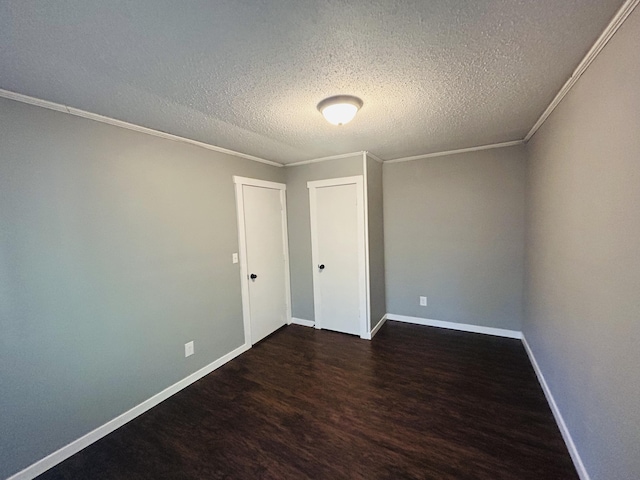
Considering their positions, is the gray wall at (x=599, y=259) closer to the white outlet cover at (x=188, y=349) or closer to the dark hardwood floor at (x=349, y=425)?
the dark hardwood floor at (x=349, y=425)

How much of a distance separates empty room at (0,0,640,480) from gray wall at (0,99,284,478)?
14 millimetres

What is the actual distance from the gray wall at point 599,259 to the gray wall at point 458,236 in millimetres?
1147

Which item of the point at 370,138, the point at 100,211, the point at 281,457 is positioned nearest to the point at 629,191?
the point at 370,138

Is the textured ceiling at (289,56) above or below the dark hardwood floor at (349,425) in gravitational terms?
above

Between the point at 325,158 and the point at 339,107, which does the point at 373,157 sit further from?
the point at 339,107

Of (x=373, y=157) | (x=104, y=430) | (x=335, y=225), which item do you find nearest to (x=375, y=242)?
(x=335, y=225)

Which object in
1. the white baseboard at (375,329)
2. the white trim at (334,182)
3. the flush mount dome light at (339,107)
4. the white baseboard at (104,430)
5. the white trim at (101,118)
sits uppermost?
the white trim at (101,118)

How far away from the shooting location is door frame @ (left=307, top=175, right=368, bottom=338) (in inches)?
134

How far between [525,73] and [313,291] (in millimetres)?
3133

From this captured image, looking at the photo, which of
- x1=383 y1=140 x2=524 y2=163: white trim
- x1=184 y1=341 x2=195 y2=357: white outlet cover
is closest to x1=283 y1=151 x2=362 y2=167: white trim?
x1=383 y1=140 x2=524 y2=163: white trim

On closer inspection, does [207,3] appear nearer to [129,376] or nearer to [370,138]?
[370,138]

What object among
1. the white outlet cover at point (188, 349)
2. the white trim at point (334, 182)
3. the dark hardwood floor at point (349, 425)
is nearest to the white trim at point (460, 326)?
the dark hardwood floor at point (349, 425)

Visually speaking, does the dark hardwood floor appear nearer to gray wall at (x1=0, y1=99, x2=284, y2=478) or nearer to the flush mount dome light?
gray wall at (x1=0, y1=99, x2=284, y2=478)

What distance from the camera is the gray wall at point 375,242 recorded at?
351 cm
